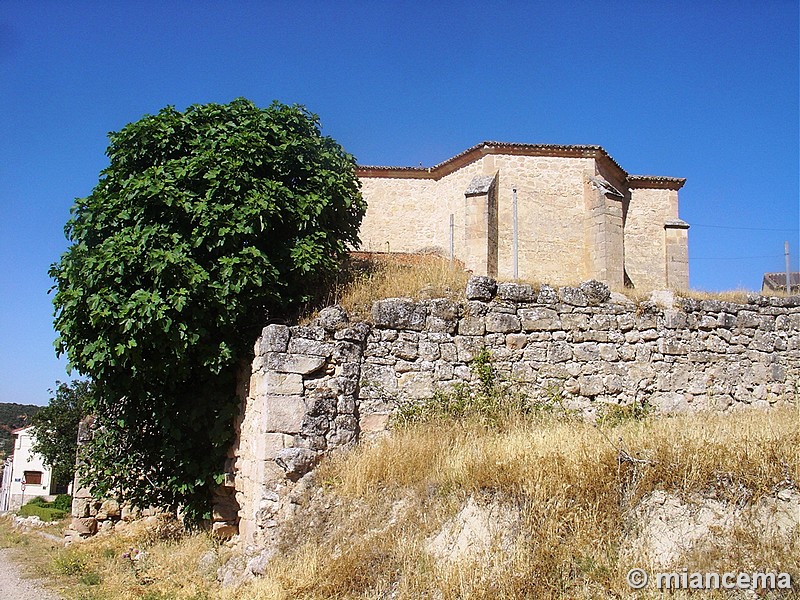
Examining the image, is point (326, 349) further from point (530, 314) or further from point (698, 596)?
point (698, 596)

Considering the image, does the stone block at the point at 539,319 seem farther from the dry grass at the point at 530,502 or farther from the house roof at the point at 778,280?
the house roof at the point at 778,280

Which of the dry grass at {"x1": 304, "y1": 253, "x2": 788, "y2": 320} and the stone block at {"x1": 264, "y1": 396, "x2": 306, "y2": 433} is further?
the dry grass at {"x1": 304, "y1": 253, "x2": 788, "y2": 320}

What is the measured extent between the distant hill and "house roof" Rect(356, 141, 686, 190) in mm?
42109

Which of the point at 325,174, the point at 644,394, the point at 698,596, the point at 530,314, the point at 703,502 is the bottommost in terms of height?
the point at 698,596

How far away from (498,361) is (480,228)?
29.3 ft

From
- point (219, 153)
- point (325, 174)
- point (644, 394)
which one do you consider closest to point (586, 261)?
point (644, 394)

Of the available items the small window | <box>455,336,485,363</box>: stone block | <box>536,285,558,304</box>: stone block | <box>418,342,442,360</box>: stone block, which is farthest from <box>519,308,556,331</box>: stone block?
the small window

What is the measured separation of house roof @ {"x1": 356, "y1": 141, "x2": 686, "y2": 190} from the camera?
17.9 meters

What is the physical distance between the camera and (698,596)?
5035 mm

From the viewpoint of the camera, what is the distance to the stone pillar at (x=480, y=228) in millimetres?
17203

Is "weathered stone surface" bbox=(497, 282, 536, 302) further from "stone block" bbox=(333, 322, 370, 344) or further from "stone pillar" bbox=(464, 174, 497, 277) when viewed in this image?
"stone pillar" bbox=(464, 174, 497, 277)

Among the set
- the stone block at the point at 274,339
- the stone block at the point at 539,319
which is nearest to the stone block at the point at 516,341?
the stone block at the point at 539,319

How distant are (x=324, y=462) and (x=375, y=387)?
1097 mm

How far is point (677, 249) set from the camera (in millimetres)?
20031
